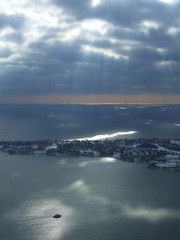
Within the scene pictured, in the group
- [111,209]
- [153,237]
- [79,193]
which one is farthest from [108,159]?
[153,237]

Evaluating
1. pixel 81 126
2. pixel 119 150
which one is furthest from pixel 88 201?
pixel 81 126

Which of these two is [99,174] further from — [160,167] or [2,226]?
[2,226]

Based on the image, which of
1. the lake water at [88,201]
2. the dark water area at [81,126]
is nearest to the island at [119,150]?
the lake water at [88,201]

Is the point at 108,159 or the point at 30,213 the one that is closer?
the point at 30,213

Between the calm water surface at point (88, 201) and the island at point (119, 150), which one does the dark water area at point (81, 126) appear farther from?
the calm water surface at point (88, 201)

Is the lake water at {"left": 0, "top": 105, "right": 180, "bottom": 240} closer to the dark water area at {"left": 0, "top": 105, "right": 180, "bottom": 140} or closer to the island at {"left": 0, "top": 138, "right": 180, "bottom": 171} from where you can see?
the island at {"left": 0, "top": 138, "right": 180, "bottom": 171}

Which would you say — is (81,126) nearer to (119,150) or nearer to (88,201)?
(119,150)

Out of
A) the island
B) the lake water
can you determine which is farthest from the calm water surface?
the island
